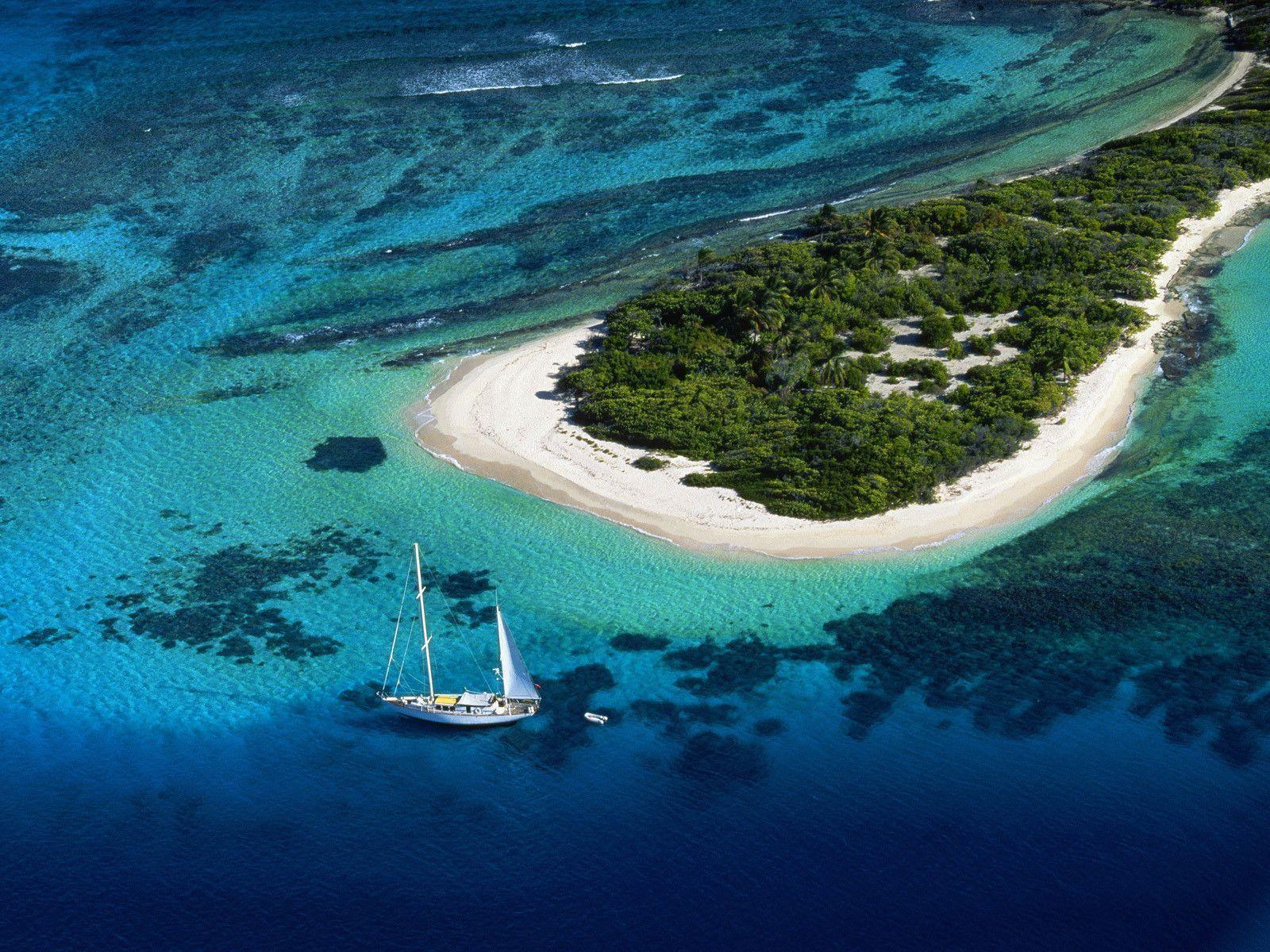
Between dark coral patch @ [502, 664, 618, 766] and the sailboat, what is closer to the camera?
dark coral patch @ [502, 664, 618, 766]

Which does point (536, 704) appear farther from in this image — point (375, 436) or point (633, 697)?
point (375, 436)

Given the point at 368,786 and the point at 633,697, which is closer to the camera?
the point at 368,786

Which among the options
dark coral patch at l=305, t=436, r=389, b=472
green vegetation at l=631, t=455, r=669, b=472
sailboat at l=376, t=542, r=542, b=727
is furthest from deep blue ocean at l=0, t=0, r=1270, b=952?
green vegetation at l=631, t=455, r=669, b=472

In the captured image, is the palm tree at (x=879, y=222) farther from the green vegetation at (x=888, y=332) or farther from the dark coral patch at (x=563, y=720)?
the dark coral patch at (x=563, y=720)

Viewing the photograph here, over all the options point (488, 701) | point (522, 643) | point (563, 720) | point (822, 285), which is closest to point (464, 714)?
point (488, 701)

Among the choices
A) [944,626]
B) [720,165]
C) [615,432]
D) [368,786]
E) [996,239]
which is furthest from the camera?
[720,165]

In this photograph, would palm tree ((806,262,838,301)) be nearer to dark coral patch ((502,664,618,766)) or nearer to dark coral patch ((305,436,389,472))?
dark coral patch ((305,436,389,472))

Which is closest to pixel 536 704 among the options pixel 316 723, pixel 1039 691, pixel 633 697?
pixel 633 697
